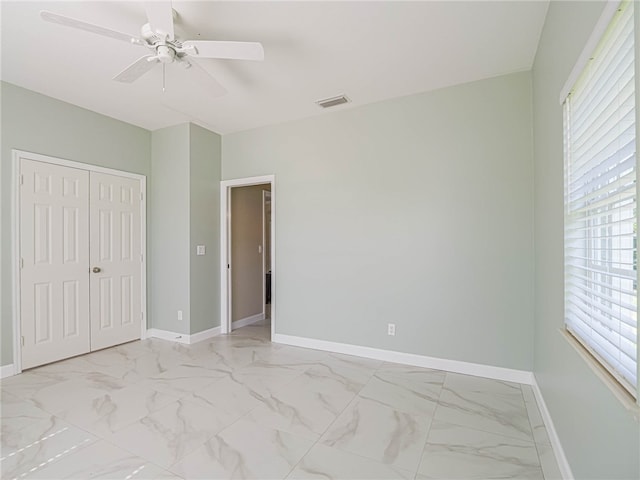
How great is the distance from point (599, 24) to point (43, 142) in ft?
14.6

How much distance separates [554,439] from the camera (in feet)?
6.15

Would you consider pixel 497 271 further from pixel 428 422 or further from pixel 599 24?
pixel 599 24

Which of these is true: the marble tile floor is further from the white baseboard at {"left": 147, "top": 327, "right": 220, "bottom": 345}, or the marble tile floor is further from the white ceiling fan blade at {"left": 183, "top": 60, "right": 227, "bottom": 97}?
the white ceiling fan blade at {"left": 183, "top": 60, "right": 227, "bottom": 97}

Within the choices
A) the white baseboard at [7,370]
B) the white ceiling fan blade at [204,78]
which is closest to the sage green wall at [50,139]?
the white baseboard at [7,370]

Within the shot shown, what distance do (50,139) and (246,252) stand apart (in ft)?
8.84

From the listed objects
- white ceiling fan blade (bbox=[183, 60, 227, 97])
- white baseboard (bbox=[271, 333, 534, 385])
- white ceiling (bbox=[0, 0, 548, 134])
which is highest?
white ceiling (bbox=[0, 0, 548, 134])

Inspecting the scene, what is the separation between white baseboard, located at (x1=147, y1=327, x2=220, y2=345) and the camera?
3992 mm

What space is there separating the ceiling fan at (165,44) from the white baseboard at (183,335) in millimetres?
3027

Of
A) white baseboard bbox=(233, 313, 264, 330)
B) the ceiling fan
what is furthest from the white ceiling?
white baseboard bbox=(233, 313, 264, 330)

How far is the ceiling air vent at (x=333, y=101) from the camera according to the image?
3291 mm

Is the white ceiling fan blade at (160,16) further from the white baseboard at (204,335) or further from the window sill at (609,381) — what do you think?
the white baseboard at (204,335)

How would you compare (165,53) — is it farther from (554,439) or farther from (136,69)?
(554,439)

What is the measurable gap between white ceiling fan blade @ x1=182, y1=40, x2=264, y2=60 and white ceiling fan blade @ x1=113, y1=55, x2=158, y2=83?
0.32 metres

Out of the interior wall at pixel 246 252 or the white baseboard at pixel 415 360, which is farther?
the interior wall at pixel 246 252
